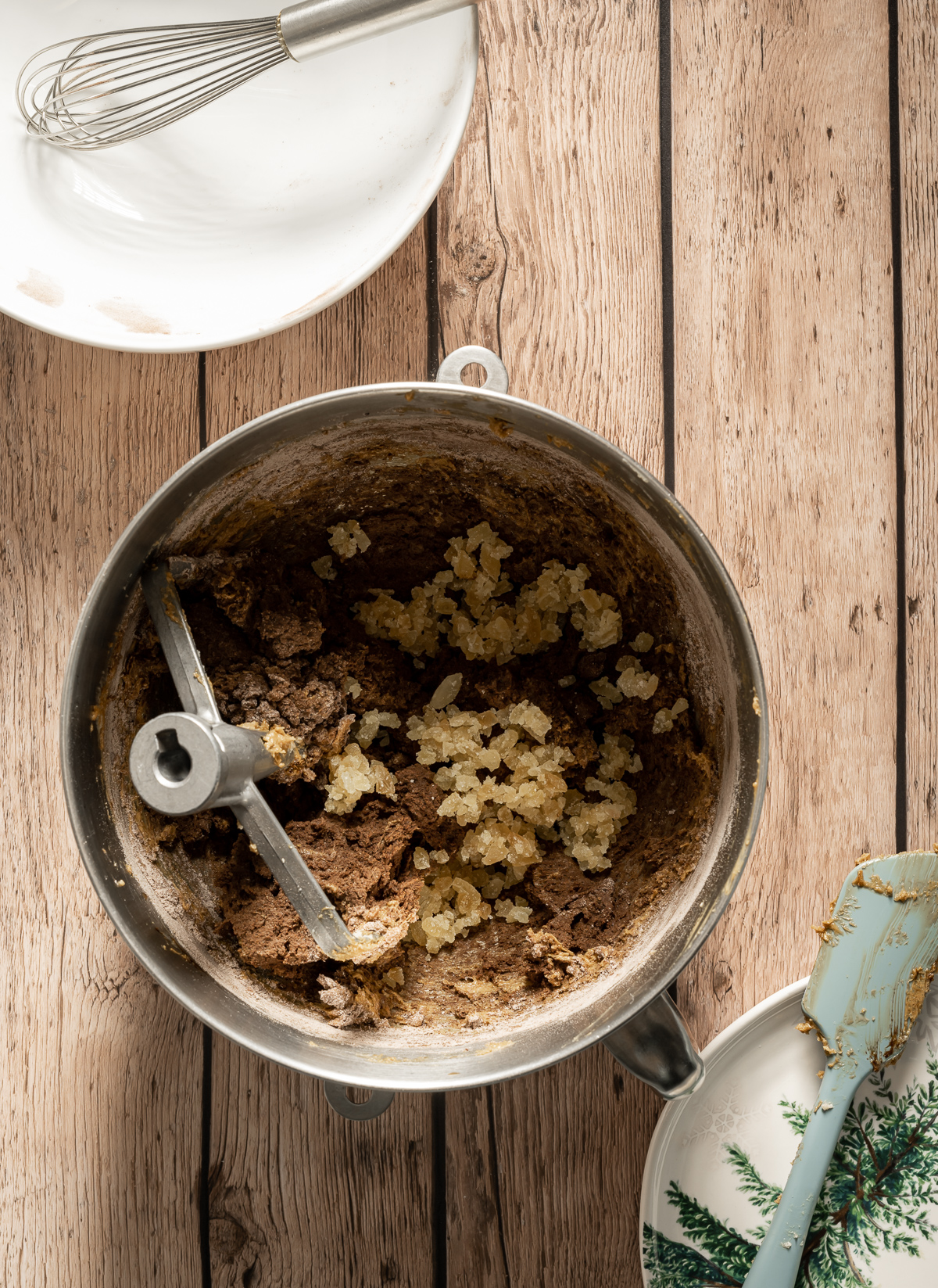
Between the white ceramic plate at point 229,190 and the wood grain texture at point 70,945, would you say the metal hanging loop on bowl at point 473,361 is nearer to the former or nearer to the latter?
the white ceramic plate at point 229,190

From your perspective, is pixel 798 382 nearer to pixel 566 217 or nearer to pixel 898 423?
pixel 898 423

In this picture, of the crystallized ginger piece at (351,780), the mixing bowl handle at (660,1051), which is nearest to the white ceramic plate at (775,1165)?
the mixing bowl handle at (660,1051)

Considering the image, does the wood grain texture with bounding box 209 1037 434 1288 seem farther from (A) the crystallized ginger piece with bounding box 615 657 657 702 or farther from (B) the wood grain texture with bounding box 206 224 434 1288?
(A) the crystallized ginger piece with bounding box 615 657 657 702

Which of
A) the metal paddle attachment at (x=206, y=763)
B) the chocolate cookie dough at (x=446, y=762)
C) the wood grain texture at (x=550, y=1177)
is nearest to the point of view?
the metal paddle attachment at (x=206, y=763)

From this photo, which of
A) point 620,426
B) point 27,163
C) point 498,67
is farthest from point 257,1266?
point 498,67

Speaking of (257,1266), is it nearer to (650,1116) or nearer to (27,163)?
(650,1116)

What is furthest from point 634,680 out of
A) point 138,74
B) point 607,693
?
point 138,74
